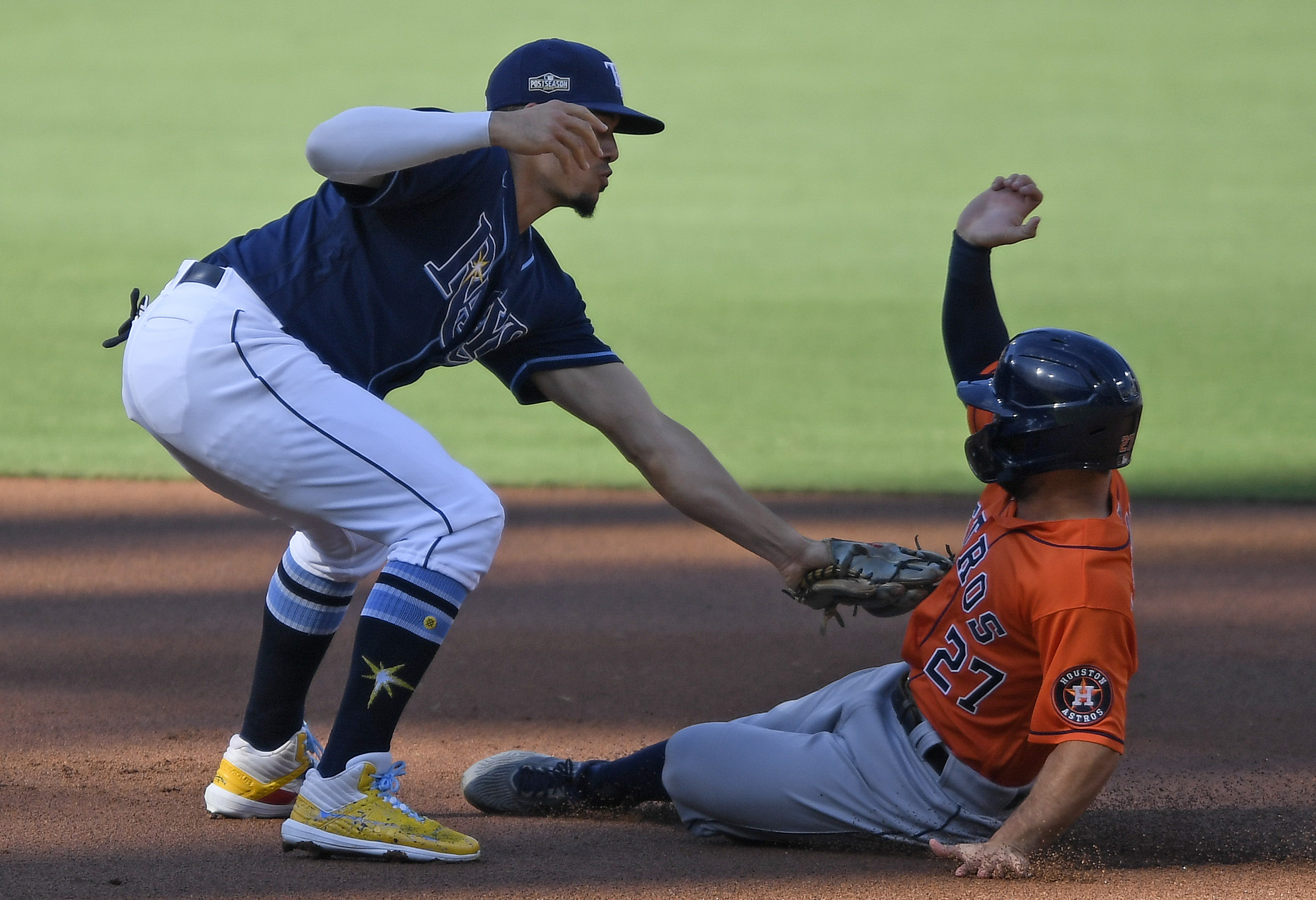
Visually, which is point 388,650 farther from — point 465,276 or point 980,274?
point 980,274

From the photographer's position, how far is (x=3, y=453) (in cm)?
812

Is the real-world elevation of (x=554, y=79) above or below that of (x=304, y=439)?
above

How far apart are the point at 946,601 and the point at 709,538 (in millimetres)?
3613

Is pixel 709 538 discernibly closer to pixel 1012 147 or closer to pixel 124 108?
pixel 1012 147

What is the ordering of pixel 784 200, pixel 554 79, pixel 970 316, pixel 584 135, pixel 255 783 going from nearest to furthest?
1. pixel 584 135
2. pixel 554 79
3. pixel 255 783
4. pixel 970 316
5. pixel 784 200

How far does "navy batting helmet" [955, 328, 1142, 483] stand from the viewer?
3.01 m

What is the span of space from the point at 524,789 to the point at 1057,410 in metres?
1.47

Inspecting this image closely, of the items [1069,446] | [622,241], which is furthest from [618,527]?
[622,241]

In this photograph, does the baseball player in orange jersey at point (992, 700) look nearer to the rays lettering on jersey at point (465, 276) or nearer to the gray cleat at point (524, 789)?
the gray cleat at point (524, 789)

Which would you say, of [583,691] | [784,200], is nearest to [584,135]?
[583,691]

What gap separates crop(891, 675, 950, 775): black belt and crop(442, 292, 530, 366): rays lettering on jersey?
1157mm

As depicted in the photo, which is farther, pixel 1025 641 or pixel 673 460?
pixel 673 460

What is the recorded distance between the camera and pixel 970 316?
3570 millimetres

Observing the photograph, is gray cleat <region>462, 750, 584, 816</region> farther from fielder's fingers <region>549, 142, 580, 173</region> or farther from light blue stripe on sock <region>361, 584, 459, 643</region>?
fielder's fingers <region>549, 142, 580, 173</region>
